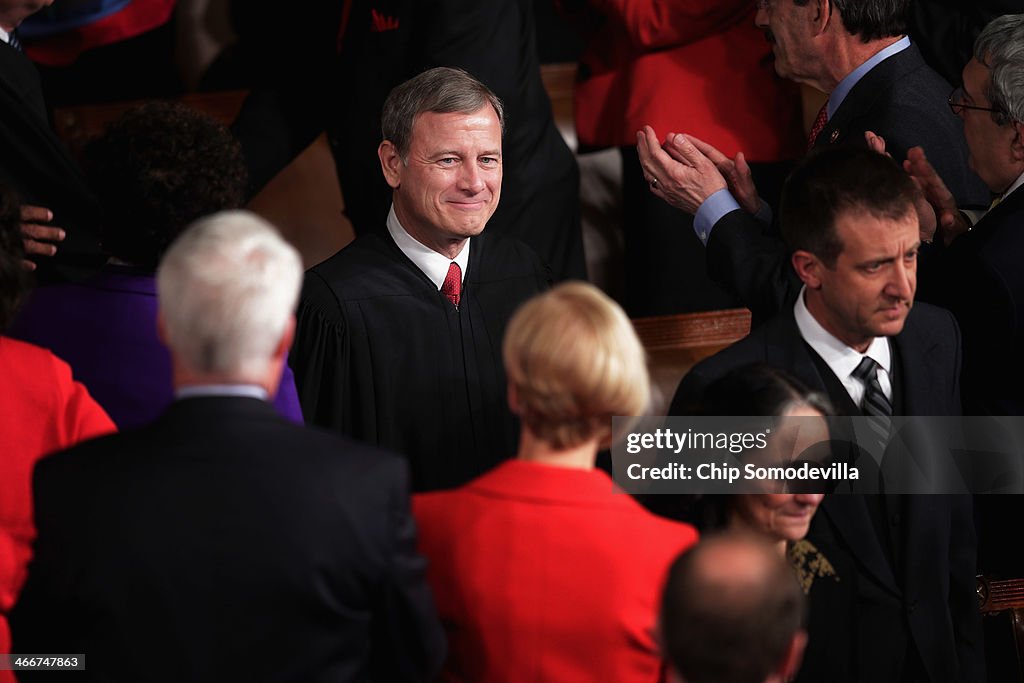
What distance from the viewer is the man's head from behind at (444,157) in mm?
3133

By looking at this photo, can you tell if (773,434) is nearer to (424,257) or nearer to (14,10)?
(424,257)

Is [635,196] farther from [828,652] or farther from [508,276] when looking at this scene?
[828,652]

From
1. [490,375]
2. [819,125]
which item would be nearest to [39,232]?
[490,375]

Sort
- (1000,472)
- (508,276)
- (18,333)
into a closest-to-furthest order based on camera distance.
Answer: (18,333)
(1000,472)
(508,276)

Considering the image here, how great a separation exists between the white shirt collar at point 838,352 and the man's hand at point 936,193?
74cm

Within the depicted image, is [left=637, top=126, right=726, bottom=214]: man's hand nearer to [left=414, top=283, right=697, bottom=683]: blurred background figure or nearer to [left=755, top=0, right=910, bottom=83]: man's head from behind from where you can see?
[left=755, top=0, right=910, bottom=83]: man's head from behind

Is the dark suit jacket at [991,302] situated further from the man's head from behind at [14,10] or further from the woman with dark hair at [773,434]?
the man's head from behind at [14,10]

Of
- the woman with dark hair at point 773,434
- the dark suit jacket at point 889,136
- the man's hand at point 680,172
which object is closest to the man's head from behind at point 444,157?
the man's hand at point 680,172

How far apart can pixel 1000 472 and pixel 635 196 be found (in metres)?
2.02

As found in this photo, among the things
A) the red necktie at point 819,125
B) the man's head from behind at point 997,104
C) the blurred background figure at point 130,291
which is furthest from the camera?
the red necktie at point 819,125

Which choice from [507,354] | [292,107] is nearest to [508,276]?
[507,354]

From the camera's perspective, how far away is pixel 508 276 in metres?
3.37

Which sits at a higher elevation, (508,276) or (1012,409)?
(508,276)

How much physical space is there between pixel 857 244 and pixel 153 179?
1456 millimetres
